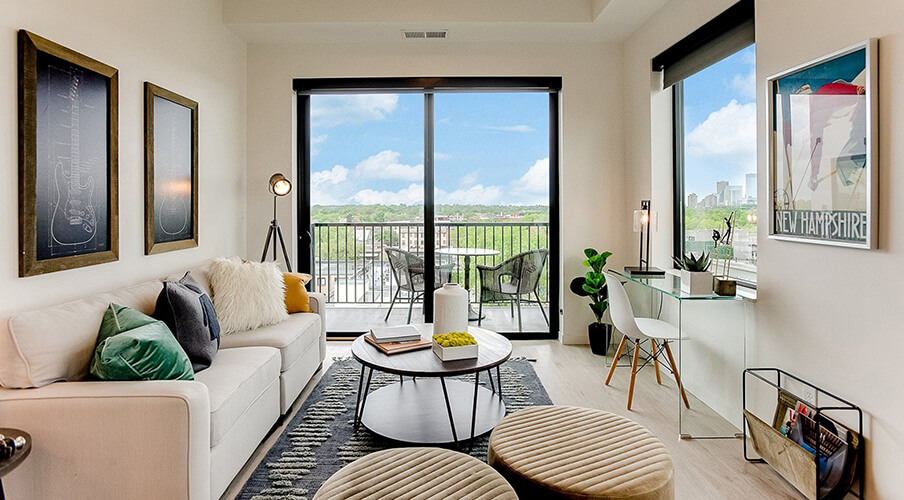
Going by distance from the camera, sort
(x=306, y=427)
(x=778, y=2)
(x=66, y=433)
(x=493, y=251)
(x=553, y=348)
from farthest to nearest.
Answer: (x=493, y=251) → (x=553, y=348) → (x=306, y=427) → (x=778, y=2) → (x=66, y=433)

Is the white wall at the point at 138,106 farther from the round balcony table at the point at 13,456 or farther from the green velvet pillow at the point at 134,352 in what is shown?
the round balcony table at the point at 13,456

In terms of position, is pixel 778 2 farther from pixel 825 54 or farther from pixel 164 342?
pixel 164 342

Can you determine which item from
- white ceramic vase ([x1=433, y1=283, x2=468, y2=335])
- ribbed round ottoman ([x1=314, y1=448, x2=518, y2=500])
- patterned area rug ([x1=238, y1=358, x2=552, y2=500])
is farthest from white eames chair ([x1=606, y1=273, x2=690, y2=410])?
ribbed round ottoman ([x1=314, y1=448, x2=518, y2=500])

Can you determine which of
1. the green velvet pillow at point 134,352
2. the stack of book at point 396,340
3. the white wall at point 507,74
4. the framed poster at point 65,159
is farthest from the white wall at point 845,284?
the framed poster at point 65,159

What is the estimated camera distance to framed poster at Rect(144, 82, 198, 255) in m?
3.04

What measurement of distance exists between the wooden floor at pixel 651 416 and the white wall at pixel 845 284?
45 cm

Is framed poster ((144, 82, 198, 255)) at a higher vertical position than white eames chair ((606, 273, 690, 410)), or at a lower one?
higher

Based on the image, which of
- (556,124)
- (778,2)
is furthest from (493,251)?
(778,2)

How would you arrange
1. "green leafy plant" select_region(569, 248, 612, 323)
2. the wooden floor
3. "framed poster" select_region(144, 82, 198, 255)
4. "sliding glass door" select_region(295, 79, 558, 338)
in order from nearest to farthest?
the wooden floor, "framed poster" select_region(144, 82, 198, 255), "green leafy plant" select_region(569, 248, 612, 323), "sliding glass door" select_region(295, 79, 558, 338)

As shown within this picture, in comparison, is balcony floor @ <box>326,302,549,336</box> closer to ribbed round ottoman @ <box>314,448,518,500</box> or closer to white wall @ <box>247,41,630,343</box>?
white wall @ <box>247,41,630,343</box>

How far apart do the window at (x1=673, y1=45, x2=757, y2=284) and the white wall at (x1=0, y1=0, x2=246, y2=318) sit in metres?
3.32

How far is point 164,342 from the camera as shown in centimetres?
206

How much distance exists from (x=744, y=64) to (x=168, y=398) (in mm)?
3364

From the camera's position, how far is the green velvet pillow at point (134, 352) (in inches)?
75.2
